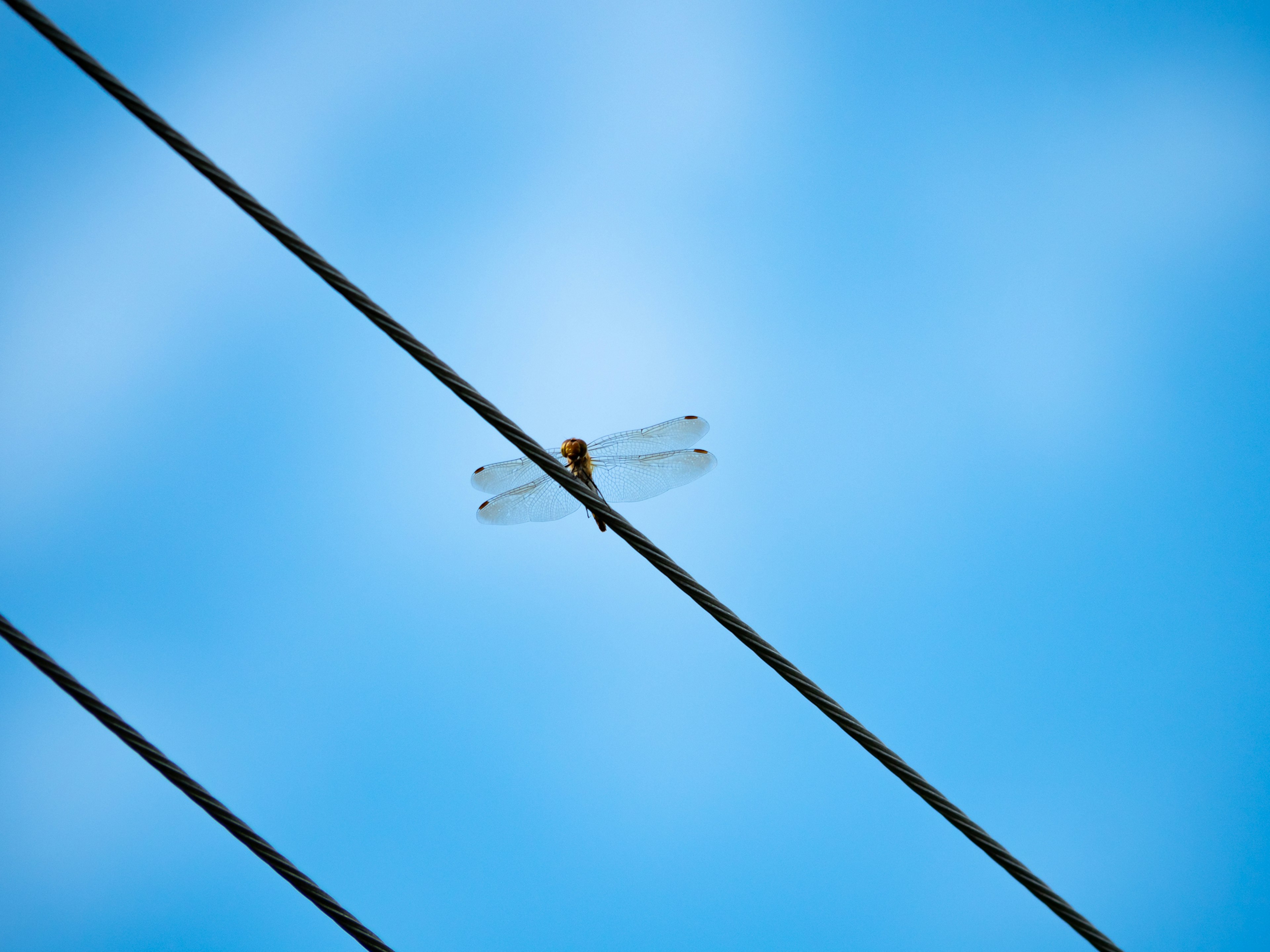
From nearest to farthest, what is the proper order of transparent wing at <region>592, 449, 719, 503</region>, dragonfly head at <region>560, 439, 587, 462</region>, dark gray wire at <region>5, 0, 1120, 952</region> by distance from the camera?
1. dark gray wire at <region>5, 0, 1120, 952</region>
2. dragonfly head at <region>560, 439, 587, 462</region>
3. transparent wing at <region>592, 449, 719, 503</region>

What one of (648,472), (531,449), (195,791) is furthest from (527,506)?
(195,791)

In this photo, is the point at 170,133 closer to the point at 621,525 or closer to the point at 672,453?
the point at 621,525

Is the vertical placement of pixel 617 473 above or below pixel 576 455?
above

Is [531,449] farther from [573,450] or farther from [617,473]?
[617,473]

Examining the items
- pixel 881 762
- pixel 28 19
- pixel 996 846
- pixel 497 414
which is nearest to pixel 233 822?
pixel 497 414

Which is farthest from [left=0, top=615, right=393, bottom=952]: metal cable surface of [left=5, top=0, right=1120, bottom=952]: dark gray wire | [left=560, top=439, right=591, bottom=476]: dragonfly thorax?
[left=560, top=439, right=591, bottom=476]: dragonfly thorax

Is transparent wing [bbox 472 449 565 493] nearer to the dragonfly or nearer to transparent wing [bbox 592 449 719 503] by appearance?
the dragonfly
